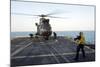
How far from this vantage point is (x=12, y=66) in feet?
8.46

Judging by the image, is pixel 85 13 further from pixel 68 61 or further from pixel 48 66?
pixel 48 66

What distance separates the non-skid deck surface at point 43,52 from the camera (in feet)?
8.63

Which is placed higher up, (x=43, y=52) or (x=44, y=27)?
(x=44, y=27)

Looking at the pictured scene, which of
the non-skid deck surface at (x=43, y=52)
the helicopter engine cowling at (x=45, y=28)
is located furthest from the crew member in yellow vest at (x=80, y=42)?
the helicopter engine cowling at (x=45, y=28)

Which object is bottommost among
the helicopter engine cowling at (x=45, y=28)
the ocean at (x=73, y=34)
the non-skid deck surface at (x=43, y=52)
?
the non-skid deck surface at (x=43, y=52)

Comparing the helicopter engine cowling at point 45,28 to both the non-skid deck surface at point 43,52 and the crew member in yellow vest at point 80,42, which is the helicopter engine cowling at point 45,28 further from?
the crew member in yellow vest at point 80,42

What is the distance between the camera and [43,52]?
275 centimetres

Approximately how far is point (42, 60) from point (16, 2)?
2.98 feet

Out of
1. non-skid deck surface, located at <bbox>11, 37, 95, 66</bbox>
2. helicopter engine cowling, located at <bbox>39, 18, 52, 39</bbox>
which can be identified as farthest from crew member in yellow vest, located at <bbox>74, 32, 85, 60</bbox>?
helicopter engine cowling, located at <bbox>39, 18, 52, 39</bbox>

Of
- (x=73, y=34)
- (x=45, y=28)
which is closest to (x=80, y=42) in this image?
(x=73, y=34)

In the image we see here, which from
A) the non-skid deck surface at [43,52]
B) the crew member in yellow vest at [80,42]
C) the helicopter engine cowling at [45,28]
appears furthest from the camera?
the crew member in yellow vest at [80,42]

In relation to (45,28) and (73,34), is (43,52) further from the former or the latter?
(73,34)

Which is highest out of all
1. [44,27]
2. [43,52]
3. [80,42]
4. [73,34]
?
[44,27]
